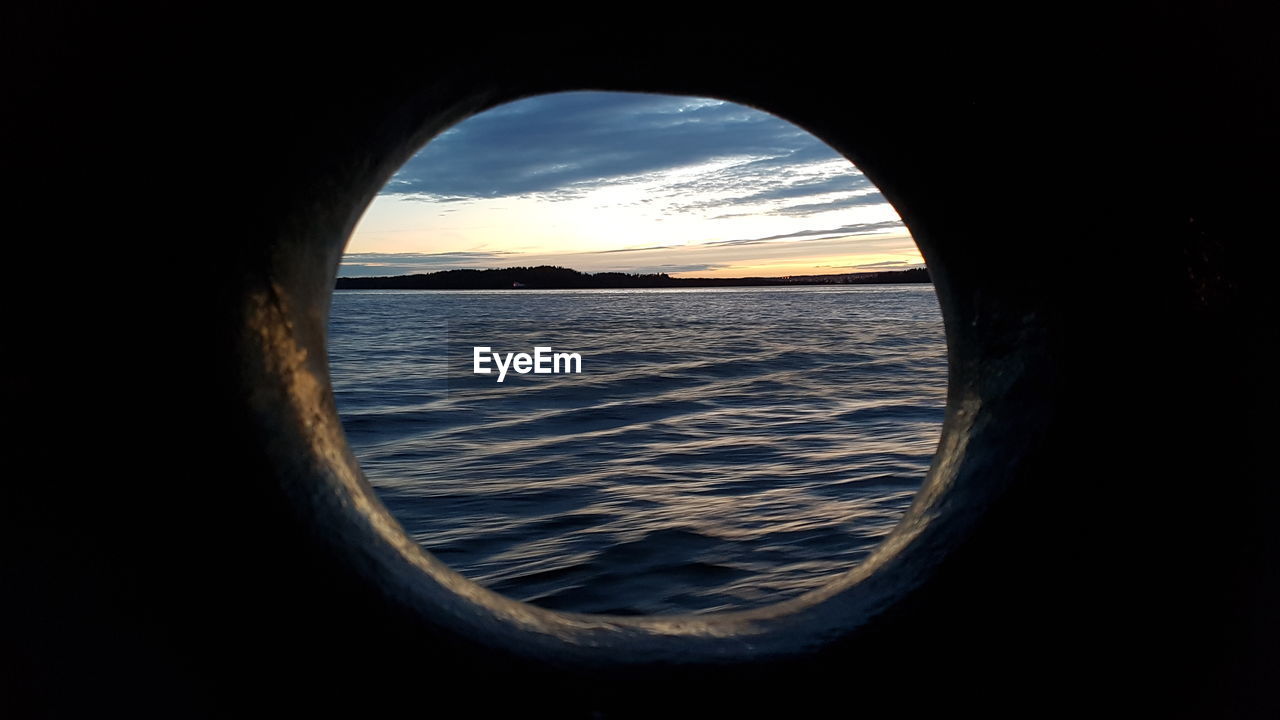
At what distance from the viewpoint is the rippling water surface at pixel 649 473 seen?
534 centimetres

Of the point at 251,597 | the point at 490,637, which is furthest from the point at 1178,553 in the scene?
the point at 251,597

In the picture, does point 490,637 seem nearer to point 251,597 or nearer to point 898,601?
point 251,597

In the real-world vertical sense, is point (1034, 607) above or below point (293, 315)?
below

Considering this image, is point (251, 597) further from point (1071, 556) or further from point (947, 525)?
point (1071, 556)

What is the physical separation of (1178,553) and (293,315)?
6.30 ft

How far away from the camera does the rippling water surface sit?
17.5ft

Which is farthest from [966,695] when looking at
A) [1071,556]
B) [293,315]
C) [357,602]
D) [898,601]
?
[293,315]

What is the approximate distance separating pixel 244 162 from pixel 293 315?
356 mm

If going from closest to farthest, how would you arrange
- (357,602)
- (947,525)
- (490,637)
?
(357,602) → (490,637) → (947,525)

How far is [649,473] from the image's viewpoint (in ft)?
27.5

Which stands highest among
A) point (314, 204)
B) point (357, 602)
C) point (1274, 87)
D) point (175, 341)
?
point (1274, 87)

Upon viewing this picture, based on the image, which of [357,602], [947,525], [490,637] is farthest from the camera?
[947,525]

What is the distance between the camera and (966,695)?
1877 mm

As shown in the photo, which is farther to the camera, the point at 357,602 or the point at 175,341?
the point at 357,602
